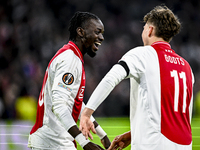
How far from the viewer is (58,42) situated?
29.9 ft

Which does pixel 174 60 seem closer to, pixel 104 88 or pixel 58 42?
pixel 104 88

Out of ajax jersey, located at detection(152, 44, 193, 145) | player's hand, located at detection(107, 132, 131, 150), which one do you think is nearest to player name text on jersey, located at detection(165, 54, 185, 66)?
ajax jersey, located at detection(152, 44, 193, 145)

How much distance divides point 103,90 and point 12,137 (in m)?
3.20

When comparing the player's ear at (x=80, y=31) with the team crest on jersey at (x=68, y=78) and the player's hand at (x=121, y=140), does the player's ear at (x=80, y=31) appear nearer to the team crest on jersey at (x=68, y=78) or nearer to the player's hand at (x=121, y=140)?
the team crest on jersey at (x=68, y=78)

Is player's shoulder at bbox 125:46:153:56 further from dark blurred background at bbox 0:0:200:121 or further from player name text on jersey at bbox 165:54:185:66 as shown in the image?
dark blurred background at bbox 0:0:200:121

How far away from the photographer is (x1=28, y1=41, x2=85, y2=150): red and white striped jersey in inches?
101

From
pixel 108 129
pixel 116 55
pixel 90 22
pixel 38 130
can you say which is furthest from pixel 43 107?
pixel 116 55

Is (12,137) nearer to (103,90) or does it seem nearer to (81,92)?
Result: (81,92)

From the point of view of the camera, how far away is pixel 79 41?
3.10m

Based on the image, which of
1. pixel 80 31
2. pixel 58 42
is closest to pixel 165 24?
pixel 80 31

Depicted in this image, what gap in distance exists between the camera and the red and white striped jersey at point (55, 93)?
257 centimetres

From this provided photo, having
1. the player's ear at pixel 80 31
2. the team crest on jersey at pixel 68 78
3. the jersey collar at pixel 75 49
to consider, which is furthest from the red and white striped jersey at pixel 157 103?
the player's ear at pixel 80 31

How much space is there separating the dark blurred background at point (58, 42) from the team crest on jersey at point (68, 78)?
496cm

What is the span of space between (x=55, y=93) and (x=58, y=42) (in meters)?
6.75
